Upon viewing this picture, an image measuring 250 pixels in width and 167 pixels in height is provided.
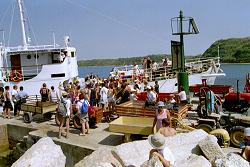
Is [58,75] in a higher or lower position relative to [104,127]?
higher

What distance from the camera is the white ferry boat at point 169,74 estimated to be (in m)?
24.0

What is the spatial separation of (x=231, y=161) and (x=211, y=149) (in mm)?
1116

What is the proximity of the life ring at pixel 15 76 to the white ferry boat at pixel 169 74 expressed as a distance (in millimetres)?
5853

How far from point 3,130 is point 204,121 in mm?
8781

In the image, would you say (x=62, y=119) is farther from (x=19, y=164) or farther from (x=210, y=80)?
(x=210, y=80)

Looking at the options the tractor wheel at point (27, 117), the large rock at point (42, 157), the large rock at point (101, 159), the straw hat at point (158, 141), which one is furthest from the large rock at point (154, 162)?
the tractor wheel at point (27, 117)

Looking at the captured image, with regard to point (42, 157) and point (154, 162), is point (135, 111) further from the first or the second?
point (154, 162)

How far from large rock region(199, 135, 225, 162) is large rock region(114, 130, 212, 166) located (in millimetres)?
226

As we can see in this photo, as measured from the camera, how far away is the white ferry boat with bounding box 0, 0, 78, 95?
69.8 feet

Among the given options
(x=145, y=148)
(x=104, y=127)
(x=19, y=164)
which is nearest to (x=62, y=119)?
(x=104, y=127)

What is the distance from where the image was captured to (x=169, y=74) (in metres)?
24.7

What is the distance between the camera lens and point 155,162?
21.5 feet

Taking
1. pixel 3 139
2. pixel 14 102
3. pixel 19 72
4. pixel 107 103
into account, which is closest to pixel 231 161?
pixel 107 103

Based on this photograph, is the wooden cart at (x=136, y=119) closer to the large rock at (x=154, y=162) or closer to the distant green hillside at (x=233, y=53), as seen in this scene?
the large rock at (x=154, y=162)
